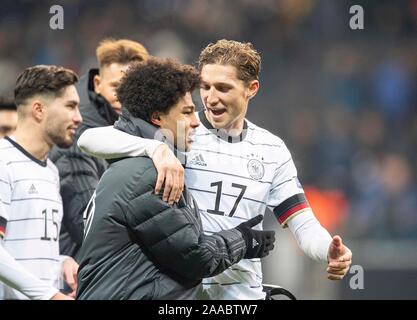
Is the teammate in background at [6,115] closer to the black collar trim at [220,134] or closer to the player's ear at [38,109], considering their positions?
the player's ear at [38,109]

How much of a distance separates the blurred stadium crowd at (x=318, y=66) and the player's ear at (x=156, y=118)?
646 cm

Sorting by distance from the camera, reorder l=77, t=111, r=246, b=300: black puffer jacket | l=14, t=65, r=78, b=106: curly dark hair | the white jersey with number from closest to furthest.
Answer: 1. l=77, t=111, r=246, b=300: black puffer jacket
2. the white jersey with number
3. l=14, t=65, r=78, b=106: curly dark hair

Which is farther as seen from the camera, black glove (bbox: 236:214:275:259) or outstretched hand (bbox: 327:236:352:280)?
outstretched hand (bbox: 327:236:352:280)

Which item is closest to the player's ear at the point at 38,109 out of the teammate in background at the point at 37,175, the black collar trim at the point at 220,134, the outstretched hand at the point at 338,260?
the teammate in background at the point at 37,175

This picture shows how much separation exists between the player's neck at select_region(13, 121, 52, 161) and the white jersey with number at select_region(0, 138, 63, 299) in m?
0.05

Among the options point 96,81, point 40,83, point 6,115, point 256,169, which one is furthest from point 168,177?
point 6,115

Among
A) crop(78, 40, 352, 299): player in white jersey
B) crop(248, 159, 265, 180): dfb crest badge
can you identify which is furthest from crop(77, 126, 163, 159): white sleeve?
crop(248, 159, 265, 180): dfb crest badge

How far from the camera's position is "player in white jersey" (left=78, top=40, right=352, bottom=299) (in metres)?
4.68

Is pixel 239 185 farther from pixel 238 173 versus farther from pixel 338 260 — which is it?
pixel 338 260

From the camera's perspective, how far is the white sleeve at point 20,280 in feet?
14.8

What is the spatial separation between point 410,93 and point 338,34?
51.5 inches

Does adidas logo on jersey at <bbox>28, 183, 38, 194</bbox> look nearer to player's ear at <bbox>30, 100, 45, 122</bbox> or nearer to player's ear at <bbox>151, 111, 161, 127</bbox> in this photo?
player's ear at <bbox>30, 100, 45, 122</bbox>

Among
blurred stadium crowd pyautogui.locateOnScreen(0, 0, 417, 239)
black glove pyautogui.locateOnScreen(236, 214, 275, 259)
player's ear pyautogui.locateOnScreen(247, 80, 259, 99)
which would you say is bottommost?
black glove pyautogui.locateOnScreen(236, 214, 275, 259)

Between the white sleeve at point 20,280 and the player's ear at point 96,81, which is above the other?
the player's ear at point 96,81
